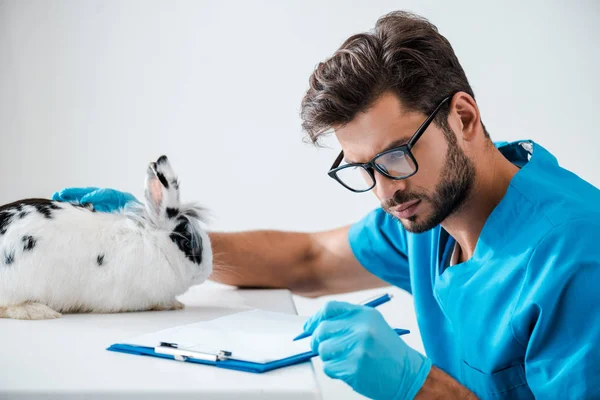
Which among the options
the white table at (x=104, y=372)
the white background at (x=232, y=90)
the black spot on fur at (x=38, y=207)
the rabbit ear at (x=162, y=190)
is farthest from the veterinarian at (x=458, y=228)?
the white background at (x=232, y=90)

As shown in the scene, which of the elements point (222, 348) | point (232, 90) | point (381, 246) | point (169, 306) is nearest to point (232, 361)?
point (222, 348)

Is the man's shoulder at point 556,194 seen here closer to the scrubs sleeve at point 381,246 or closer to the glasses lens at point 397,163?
the glasses lens at point 397,163

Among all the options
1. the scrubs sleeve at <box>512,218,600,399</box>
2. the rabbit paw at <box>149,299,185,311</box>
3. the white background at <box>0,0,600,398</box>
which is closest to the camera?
the scrubs sleeve at <box>512,218,600,399</box>

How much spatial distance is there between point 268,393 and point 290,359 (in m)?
0.10

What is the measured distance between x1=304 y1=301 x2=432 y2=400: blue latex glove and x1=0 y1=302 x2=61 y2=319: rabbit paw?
0.51 metres

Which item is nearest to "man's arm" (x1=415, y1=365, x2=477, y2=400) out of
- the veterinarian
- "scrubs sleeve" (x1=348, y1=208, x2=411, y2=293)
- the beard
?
the veterinarian

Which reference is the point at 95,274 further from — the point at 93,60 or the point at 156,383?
the point at 93,60

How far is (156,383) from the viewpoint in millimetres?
831

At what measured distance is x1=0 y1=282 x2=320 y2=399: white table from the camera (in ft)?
2.64

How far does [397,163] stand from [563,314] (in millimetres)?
339

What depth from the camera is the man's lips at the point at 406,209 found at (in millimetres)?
1108

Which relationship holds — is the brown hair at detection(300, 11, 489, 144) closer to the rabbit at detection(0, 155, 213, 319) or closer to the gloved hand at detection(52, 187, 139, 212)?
the rabbit at detection(0, 155, 213, 319)

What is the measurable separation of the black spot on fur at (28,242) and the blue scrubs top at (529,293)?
74 cm

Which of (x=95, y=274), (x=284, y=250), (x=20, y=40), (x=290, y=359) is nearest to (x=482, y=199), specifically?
(x=290, y=359)
